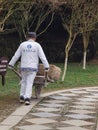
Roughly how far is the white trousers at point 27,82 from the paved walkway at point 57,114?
0.95ft

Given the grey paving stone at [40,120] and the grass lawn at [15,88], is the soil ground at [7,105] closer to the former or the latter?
the grass lawn at [15,88]

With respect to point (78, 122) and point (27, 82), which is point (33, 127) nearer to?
point (78, 122)

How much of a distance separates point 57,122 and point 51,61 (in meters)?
20.8

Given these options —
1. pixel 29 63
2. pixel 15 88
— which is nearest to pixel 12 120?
pixel 29 63

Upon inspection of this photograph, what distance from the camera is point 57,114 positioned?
10.1 meters

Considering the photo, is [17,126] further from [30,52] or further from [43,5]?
[43,5]

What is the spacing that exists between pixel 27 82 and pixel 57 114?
1.63 metres

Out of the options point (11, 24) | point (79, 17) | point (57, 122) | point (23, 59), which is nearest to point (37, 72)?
point (23, 59)

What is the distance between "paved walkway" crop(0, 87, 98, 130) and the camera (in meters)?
8.82

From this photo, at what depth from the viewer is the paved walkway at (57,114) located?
882cm

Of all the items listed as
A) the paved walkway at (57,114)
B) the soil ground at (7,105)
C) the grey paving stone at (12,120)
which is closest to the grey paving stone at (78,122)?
the paved walkway at (57,114)

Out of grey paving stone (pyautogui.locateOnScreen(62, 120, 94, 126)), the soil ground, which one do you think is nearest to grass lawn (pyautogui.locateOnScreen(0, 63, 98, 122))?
the soil ground

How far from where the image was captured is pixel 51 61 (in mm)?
29984

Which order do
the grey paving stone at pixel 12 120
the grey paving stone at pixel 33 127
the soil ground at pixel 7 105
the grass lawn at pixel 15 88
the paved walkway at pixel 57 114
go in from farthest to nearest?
1. the grass lawn at pixel 15 88
2. the soil ground at pixel 7 105
3. the grey paving stone at pixel 12 120
4. the paved walkway at pixel 57 114
5. the grey paving stone at pixel 33 127
